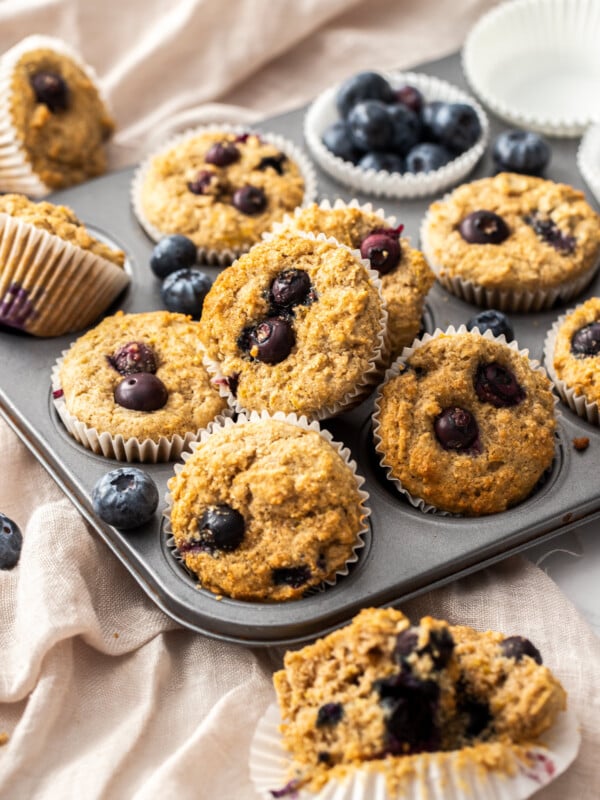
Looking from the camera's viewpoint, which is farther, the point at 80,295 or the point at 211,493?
the point at 80,295

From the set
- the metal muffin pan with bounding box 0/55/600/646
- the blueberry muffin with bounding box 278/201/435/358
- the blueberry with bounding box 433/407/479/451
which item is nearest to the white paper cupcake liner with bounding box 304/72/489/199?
the metal muffin pan with bounding box 0/55/600/646

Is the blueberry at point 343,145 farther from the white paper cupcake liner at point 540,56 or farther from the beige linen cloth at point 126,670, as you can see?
the beige linen cloth at point 126,670

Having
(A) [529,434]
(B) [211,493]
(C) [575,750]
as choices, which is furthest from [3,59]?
(C) [575,750]

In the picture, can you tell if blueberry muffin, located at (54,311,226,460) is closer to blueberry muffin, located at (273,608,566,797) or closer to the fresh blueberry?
the fresh blueberry

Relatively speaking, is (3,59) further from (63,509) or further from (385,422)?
(385,422)

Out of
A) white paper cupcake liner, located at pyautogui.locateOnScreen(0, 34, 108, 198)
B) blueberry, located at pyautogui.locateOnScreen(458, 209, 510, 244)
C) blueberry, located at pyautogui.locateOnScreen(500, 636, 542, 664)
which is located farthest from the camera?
white paper cupcake liner, located at pyautogui.locateOnScreen(0, 34, 108, 198)

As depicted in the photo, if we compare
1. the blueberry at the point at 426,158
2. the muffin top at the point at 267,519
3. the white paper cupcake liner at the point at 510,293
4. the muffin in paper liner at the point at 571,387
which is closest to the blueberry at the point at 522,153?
the blueberry at the point at 426,158
